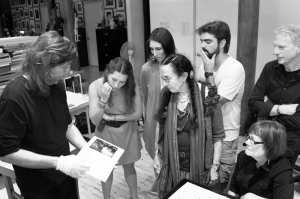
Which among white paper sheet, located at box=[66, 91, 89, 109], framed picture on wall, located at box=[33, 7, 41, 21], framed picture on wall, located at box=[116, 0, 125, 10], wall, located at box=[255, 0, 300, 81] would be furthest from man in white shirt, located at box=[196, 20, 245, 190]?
framed picture on wall, located at box=[33, 7, 41, 21]

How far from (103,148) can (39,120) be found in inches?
17.4

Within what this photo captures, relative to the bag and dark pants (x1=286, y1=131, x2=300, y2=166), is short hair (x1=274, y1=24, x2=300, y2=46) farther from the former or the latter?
the bag

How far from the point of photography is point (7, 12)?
1197cm

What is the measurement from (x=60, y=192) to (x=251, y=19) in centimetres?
292

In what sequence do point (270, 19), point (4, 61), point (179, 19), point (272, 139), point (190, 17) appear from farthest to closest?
point (179, 19) → point (190, 17) → point (270, 19) → point (4, 61) → point (272, 139)

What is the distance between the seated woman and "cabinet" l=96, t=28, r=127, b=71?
6734 millimetres

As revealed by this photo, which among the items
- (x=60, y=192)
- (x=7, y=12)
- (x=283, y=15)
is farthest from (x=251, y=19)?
(x=7, y=12)

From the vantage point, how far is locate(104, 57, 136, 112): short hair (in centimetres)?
207

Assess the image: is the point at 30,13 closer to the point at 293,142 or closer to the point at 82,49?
the point at 82,49

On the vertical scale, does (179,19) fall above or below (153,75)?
above

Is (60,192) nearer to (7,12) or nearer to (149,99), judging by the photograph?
(149,99)

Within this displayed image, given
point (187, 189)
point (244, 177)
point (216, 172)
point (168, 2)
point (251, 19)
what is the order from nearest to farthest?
point (187, 189), point (244, 177), point (216, 172), point (251, 19), point (168, 2)

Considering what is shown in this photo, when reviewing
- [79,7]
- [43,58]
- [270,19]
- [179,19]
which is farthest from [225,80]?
[79,7]

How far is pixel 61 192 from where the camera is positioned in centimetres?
165
